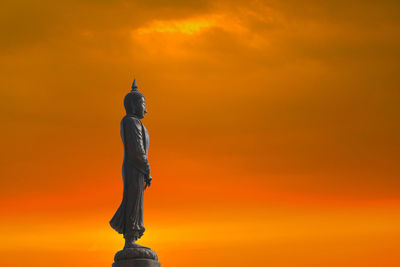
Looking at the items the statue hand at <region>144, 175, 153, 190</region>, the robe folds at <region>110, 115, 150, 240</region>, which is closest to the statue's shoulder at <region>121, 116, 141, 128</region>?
the robe folds at <region>110, 115, 150, 240</region>

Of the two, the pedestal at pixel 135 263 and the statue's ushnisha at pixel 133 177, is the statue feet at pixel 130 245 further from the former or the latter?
the pedestal at pixel 135 263

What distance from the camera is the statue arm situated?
29.7 metres

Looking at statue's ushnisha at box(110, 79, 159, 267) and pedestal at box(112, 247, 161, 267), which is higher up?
statue's ushnisha at box(110, 79, 159, 267)

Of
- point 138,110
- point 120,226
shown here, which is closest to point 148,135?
point 138,110

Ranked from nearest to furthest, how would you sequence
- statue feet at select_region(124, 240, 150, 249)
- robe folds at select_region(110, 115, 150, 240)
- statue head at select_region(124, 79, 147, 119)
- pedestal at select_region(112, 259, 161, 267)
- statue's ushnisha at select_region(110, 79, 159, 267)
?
1. pedestal at select_region(112, 259, 161, 267)
2. statue feet at select_region(124, 240, 150, 249)
3. statue's ushnisha at select_region(110, 79, 159, 267)
4. robe folds at select_region(110, 115, 150, 240)
5. statue head at select_region(124, 79, 147, 119)

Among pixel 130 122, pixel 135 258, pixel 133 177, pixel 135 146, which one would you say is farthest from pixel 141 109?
pixel 135 258

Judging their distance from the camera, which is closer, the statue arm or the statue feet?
the statue feet

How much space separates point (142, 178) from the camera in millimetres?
29797

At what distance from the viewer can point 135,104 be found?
1193 inches

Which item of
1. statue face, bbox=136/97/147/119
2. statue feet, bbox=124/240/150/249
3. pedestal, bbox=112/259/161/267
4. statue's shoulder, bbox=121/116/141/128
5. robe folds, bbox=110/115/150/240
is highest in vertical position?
statue face, bbox=136/97/147/119

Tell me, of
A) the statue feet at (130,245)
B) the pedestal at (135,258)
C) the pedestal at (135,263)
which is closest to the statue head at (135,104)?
the statue feet at (130,245)

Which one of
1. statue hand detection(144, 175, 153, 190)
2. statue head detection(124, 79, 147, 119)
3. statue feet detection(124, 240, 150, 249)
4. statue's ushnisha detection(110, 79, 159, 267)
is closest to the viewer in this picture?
statue feet detection(124, 240, 150, 249)

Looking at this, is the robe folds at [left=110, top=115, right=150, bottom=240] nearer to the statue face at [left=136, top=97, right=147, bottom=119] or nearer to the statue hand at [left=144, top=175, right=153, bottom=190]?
the statue hand at [left=144, top=175, right=153, bottom=190]

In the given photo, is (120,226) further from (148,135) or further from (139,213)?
(148,135)
